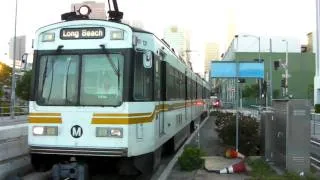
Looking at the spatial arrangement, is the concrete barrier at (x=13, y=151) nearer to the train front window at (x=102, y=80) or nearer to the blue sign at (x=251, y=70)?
the train front window at (x=102, y=80)

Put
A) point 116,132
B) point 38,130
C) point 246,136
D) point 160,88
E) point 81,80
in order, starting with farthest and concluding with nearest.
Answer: point 246,136, point 160,88, point 38,130, point 81,80, point 116,132

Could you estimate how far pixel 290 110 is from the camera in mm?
11555

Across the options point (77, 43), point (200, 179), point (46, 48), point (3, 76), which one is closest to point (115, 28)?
point (77, 43)

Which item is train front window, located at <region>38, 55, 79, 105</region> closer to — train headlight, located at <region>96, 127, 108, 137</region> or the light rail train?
the light rail train

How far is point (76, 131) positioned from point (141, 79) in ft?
5.39

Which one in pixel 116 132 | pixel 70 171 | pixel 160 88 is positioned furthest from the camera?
pixel 160 88

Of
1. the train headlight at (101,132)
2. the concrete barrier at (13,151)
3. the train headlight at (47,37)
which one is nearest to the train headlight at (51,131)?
the train headlight at (101,132)

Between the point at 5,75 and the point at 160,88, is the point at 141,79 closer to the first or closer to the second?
the point at 160,88

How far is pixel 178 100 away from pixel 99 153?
6.73 metres

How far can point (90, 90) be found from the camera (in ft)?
33.9

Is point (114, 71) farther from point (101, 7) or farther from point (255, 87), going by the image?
point (255, 87)

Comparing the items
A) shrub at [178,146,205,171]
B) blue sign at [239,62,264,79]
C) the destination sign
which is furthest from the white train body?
blue sign at [239,62,264,79]

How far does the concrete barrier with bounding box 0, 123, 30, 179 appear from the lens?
11008 millimetres

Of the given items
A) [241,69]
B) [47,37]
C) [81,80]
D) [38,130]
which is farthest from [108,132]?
[241,69]
